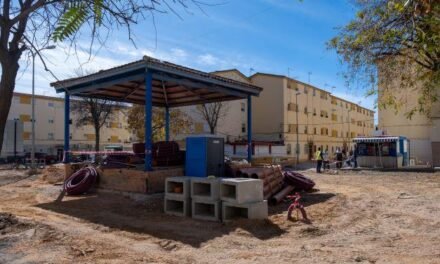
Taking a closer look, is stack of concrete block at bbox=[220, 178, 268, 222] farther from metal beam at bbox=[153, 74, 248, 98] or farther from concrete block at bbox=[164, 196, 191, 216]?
metal beam at bbox=[153, 74, 248, 98]

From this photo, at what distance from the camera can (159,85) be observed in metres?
19.2

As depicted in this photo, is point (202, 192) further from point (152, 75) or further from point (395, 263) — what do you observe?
point (395, 263)

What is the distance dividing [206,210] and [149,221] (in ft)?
5.24

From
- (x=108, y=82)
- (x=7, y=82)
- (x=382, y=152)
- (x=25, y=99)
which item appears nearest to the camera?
(x=7, y=82)

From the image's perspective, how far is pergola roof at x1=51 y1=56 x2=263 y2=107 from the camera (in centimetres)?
1467

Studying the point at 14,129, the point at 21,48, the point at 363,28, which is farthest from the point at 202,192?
the point at 14,129

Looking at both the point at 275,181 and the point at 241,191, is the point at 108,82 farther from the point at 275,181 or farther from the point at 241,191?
the point at 241,191

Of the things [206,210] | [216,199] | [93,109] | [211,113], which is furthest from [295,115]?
[216,199]

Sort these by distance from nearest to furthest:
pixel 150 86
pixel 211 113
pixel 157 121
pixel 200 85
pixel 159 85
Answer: pixel 150 86 → pixel 200 85 → pixel 159 85 → pixel 157 121 → pixel 211 113

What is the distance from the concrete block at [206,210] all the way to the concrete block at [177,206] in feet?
0.92

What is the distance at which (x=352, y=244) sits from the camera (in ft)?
26.9

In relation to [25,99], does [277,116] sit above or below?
below

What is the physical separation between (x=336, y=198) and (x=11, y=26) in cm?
1179

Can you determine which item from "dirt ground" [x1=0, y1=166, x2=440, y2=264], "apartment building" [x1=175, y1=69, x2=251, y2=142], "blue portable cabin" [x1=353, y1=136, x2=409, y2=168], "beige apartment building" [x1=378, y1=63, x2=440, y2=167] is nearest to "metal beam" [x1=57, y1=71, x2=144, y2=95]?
"dirt ground" [x1=0, y1=166, x2=440, y2=264]
